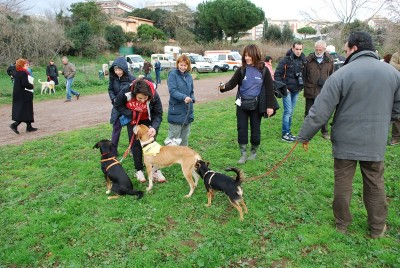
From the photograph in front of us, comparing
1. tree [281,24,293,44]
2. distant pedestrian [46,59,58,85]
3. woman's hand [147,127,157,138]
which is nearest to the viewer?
woman's hand [147,127,157,138]

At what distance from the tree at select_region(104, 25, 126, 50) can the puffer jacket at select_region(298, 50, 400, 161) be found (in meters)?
39.0

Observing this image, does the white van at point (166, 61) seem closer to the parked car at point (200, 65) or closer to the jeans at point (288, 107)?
the parked car at point (200, 65)

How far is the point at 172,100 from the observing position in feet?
16.8

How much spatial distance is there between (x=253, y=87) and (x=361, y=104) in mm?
2223

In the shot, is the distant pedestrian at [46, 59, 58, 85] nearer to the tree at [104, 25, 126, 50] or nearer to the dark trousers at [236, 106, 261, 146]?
the dark trousers at [236, 106, 261, 146]

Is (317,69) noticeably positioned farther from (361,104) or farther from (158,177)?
(158,177)

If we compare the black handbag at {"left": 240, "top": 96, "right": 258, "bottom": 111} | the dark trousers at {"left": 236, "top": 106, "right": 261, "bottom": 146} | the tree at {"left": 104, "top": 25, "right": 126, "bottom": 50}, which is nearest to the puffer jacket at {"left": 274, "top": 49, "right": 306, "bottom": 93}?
the dark trousers at {"left": 236, "top": 106, "right": 261, "bottom": 146}

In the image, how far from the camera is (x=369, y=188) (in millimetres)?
3326

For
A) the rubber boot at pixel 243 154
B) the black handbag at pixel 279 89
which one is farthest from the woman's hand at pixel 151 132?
the black handbag at pixel 279 89

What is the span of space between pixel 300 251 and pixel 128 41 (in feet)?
140

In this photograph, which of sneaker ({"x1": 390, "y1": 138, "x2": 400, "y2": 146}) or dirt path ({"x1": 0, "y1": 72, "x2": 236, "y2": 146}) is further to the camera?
dirt path ({"x1": 0, "y1": 72, "x2": 236, "y2": 146})

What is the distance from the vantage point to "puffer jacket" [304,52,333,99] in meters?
6.54

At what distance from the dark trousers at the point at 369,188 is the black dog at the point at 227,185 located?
111 cm

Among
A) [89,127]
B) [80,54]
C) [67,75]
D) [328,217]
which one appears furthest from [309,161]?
[80,54]
